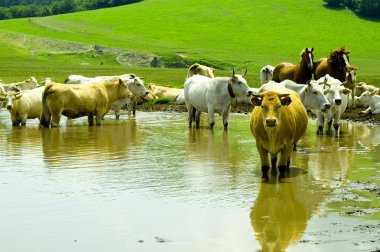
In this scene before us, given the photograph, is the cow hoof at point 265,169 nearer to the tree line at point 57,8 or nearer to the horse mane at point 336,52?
the horse mane at point 336,52

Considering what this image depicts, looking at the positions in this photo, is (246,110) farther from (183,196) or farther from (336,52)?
(183,196)

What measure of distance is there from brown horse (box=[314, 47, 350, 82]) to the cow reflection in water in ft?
37.2

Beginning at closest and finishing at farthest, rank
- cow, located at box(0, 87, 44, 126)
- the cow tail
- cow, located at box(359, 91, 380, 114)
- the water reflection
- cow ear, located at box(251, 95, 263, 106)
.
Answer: cow ear, located at box(251, 95, 263, 106)
the water reflection
the cow tail
cow, located at box(0, 87, 44, 126)
cow, located at box(359, 91, 380, 114)

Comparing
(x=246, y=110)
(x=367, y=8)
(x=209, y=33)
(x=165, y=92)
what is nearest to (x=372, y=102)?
(x=246, y=110)

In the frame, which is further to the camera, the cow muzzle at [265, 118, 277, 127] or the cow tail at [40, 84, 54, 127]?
the cow tail at [40, 84, 54, 127]

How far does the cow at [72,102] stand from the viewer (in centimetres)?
2075

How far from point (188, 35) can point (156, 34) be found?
3559 millimetres

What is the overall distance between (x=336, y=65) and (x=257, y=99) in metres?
11.9

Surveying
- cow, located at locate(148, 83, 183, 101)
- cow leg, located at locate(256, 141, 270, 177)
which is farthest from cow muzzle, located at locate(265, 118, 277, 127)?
cow, located at locate(148, 83, 183, 101)

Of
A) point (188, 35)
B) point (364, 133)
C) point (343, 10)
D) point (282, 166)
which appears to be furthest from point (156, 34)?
point (282, 166)

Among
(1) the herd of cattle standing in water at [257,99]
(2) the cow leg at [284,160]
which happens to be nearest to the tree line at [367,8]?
(1) the herd of cattle standing in water at [257,99]

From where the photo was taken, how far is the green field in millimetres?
71250

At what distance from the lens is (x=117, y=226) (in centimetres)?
924

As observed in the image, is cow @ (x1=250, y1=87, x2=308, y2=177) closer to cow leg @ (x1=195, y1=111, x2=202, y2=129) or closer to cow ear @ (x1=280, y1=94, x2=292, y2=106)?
cow ear @ (x1=280, y1=94, x2=292, y2=106)
